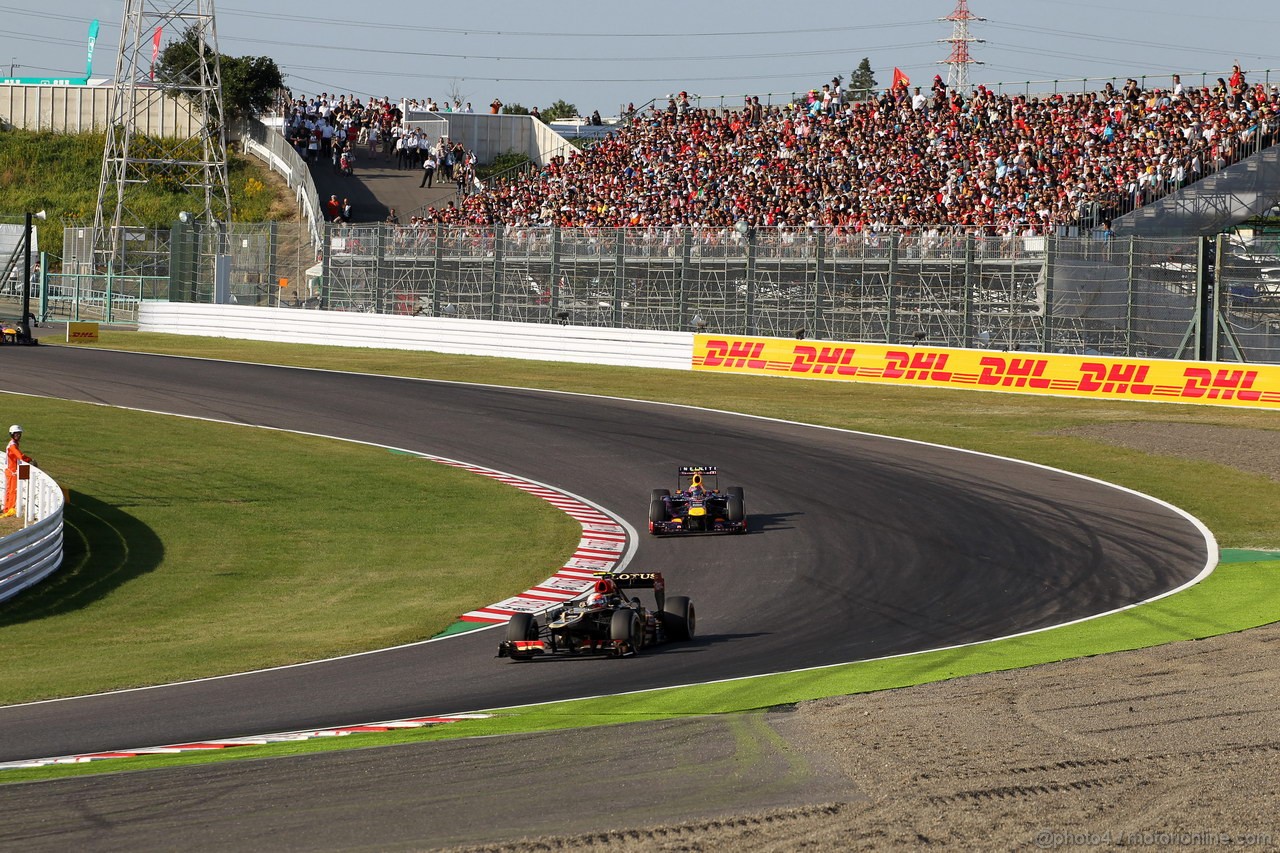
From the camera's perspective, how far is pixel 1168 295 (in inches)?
1216

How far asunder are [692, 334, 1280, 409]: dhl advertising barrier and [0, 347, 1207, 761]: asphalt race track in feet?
20.8

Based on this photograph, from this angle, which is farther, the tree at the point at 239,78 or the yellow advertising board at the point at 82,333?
the tree at the point at 239,78

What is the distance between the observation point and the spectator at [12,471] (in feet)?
62.0

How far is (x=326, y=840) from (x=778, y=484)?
1507cm

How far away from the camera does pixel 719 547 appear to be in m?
17.9

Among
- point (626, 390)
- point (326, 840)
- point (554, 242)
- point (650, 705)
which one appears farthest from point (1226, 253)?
point (326, 840)

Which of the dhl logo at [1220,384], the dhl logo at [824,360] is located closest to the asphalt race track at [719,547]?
the dhl logo at [824,360]

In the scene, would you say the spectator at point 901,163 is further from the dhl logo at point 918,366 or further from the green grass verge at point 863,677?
the green grass verge at point 863,677

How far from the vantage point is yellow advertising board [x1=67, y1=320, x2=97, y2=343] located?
40906 millimetres

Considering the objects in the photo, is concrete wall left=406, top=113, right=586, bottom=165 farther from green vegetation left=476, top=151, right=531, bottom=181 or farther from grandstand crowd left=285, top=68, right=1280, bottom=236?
grandstand crowd left=285, top=68, right=1280, bottom=236

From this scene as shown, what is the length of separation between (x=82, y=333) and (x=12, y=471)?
2322cm

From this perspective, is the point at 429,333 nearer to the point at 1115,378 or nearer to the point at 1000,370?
the point at 1000,370

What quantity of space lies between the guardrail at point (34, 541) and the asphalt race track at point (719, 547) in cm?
450

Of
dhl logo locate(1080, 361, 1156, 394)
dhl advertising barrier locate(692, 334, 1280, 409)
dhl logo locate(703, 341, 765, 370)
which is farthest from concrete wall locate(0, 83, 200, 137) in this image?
dhl logo locate(1080, 361, 1156, 394)
